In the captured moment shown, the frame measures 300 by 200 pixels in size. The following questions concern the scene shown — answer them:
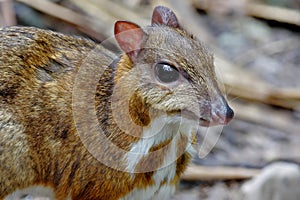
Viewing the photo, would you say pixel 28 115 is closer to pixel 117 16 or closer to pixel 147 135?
pixel 147 135

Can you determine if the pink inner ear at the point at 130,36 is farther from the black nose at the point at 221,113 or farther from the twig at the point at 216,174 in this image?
the twig at the point at 216,174

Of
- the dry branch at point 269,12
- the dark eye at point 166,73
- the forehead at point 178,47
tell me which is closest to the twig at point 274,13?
the dry branch at point 269,12

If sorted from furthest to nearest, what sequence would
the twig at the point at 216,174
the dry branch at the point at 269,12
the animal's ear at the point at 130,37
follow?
the dry branch at the point at 269,12 < the twig at the point at 216,174 < the animal's ear at the point at 130,37

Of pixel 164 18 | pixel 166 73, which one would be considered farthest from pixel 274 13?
pixel 166 73

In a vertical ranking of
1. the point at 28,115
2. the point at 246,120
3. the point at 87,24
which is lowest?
the point at 246,120

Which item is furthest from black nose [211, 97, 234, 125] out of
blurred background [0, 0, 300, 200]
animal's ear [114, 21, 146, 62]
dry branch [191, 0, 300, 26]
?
dry branch [191, 0, 300, 26]

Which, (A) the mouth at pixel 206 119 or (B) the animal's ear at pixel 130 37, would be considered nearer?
(A) the mouth at pixel 206 119

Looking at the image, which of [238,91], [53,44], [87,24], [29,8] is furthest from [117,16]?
[53,44]

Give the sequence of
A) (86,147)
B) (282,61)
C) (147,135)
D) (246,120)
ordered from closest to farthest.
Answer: (147,135) < (86,147) < (246,120) < (282,61)

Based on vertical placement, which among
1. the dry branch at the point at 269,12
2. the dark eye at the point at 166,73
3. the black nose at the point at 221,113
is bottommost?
the dry branch at the point at 269,12
